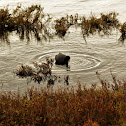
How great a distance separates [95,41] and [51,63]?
2803 mm

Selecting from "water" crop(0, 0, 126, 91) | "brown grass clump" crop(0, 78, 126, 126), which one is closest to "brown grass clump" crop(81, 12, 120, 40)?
"water" crop(0, 0, 126, 91)

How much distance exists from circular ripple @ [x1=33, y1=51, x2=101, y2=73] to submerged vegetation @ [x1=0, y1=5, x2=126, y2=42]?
209 cm

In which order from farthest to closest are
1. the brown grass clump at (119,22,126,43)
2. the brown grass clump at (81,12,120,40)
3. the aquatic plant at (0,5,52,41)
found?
the brown grass clump at (81,12,120,40) < the aquatic plant at (0,5,52,41) < the brown grass clump at (119,22,126,43)

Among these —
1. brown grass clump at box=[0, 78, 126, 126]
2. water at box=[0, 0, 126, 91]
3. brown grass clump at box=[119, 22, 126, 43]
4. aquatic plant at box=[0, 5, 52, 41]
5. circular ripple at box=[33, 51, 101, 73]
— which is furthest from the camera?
aquatic plant at box=[0, 5, 52, 41]

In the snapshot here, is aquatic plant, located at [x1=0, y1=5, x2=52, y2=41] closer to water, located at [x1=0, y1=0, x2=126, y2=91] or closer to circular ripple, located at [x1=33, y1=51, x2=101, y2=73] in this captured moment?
water, located at [x1=0, y1=0, x2=126, y2=91]

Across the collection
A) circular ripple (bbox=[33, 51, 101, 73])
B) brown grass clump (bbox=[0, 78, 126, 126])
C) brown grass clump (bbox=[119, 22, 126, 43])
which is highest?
brown grass clump (bbox=[119, 22, 126, 43])

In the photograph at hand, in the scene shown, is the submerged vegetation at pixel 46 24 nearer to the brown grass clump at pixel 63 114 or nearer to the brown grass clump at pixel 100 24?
the brown grass clump at pixel 100 24

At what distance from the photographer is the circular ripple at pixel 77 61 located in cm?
944

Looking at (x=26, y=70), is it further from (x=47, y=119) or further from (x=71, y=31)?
(x=71, y=31)

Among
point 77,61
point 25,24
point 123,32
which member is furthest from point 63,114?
point 25,24

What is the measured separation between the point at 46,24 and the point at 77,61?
4.47 m

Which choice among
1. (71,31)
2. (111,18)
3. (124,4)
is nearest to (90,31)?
(71,31)

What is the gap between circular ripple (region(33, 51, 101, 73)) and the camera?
9438mm

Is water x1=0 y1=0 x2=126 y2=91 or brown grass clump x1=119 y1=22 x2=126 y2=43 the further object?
brown grass clump x1=119 y1=22 x2=126 y2=43
